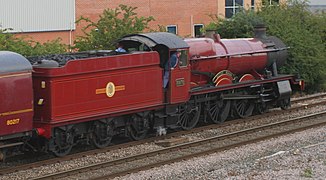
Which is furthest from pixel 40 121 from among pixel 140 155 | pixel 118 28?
pixel 118 28

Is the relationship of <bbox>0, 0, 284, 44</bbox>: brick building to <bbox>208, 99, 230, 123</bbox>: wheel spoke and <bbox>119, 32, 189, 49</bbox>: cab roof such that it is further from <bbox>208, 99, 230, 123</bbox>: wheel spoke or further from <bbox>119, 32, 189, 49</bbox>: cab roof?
<bbox>119, 32, 189, 49</bbox>: cab roof

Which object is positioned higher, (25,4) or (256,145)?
(25,4)

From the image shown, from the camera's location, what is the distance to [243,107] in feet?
69.5

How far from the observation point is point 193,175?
13438 mm

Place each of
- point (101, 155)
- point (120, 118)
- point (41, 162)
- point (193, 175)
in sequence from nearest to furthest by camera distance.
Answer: point (193, 175) → point (41, 162) → point (101, 155) → point (120, 118)

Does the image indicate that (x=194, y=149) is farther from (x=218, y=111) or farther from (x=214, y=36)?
(x=214, y=36)

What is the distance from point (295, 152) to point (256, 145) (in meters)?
1.96

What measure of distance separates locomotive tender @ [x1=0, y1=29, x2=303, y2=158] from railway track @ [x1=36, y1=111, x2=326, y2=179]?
1.46m

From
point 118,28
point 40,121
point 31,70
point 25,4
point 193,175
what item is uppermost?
point 25,4

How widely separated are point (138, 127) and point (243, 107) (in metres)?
4.95

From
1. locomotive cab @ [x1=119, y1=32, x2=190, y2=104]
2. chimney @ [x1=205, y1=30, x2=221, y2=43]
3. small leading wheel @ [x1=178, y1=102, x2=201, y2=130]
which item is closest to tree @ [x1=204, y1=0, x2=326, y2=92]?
chimney @ [x1=205, y1=30, x2=221, y2=43]

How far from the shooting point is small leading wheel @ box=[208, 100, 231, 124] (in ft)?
65.7

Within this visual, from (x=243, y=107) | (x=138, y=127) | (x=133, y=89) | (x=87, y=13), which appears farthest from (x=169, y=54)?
(x=87, y=13)

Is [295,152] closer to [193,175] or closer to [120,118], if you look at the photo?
[193,175]
